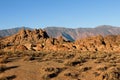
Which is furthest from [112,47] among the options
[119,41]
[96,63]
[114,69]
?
[114,69]

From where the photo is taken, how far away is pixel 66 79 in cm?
1889

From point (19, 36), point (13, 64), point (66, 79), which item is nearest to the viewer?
point (66, 79)

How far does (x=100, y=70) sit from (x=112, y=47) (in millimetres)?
35523

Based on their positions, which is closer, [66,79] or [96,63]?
[66,79]

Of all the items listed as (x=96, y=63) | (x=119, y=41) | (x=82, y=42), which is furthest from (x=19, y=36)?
(x=96, y=63)

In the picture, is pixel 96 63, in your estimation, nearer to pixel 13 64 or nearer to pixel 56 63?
pixel 56 63

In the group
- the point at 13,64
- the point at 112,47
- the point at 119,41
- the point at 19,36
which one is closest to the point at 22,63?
the point at 13,64

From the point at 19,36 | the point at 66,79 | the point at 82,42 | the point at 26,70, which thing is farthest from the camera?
the point at 19,36

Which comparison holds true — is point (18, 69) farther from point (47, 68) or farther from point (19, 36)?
point (19, 36)

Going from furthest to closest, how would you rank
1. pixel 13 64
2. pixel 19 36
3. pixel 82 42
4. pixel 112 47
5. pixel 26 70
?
1. pixel 19 36
2. pixel 82 42
3. pixel 112 47
4. pixel 13 64
5. pixel 26 70

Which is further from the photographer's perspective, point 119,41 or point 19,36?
point 19,36

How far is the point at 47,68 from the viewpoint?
799 inches

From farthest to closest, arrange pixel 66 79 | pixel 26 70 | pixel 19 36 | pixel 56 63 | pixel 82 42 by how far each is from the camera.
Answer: pixel 19 36 → pixel 82 42 → pixel 56 63 → pixel 26 70 → pixel 66 79

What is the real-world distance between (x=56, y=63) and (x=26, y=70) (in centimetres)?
390
